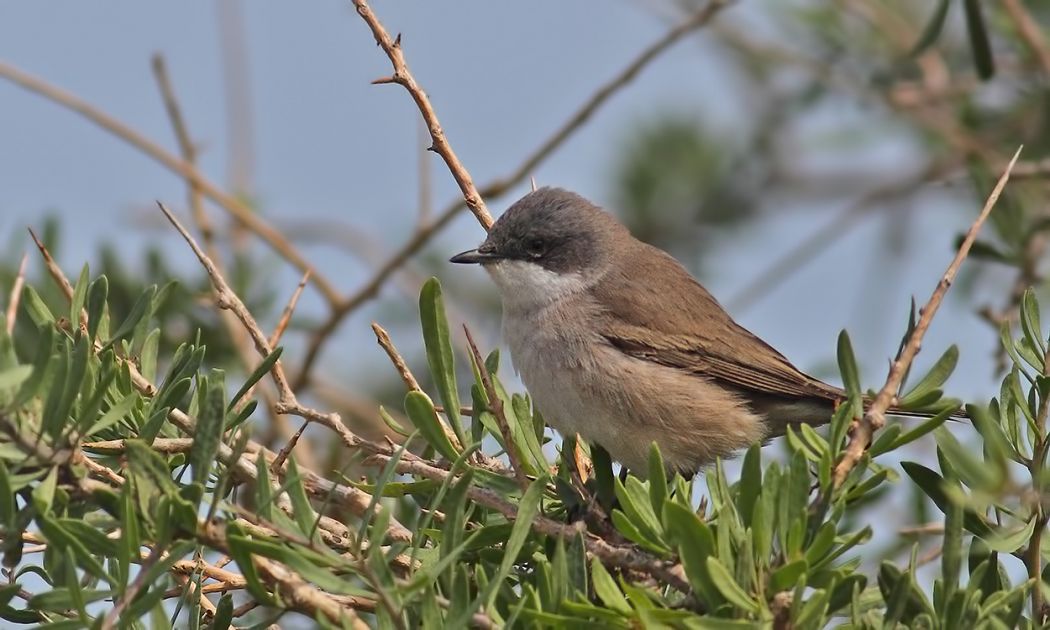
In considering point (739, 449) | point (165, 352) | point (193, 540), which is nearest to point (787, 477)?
point (193, 540)

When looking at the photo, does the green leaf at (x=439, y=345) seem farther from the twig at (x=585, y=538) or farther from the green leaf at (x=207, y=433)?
the green leaf at (x=207, y=433)

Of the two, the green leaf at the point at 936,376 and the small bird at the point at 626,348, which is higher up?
the green leaf at the point at 936,376

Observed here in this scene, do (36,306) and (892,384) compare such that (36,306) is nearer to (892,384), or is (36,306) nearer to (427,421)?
(427,421)

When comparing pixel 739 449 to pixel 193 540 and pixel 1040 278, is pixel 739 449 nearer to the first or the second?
pixel 1040 278

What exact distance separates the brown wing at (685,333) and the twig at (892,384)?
7.44ft

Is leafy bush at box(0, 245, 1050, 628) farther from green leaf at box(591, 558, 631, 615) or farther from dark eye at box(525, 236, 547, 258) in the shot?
dark eye at box(525, 236, 547, 258)

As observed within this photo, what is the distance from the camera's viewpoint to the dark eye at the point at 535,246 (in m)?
5.27

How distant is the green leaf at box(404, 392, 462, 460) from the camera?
241cm

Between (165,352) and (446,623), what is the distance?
117 inches

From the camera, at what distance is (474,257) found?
5.11 m

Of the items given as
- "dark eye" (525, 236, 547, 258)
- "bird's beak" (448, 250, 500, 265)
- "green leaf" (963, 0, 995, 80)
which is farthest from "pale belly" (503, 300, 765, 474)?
"green leaf" (963, 0, 995, 80)

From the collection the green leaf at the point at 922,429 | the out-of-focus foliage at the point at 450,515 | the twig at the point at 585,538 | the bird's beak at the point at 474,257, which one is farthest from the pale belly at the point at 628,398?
the green leaf at the point at 922,429

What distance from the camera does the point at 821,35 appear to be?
6.18 m

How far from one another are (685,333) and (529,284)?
2.02ft
